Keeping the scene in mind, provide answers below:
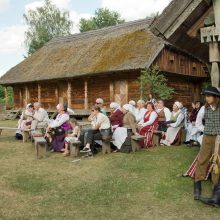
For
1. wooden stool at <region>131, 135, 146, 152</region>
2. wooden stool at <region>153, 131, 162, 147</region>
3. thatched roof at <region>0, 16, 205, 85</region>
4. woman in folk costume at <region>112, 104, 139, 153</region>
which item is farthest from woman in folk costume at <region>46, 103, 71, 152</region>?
thatched roof at <region>0, 16, 205, 85</region>

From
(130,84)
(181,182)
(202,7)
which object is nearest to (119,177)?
(181,182)

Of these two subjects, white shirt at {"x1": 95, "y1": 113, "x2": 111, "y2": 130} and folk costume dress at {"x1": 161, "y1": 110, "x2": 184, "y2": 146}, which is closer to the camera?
white shirt at {"x1": 95, "y1": 113, "x2": 111, "y2": 130}

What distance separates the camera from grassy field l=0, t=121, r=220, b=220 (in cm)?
539

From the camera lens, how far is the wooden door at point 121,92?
20.9m

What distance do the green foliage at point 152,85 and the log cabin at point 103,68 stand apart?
0.57 meters

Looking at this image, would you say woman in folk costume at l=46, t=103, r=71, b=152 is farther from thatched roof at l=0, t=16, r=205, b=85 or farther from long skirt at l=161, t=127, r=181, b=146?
thatched roof at l=0, t=16, r=205, b=85

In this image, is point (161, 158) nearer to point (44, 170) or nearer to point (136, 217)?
point (44, 170)

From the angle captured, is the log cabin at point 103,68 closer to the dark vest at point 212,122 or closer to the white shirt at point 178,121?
the white shirt at point 178,121

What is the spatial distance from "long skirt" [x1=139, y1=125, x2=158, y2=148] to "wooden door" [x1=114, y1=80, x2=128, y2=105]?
9962mm

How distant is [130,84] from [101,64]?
6.48 ft

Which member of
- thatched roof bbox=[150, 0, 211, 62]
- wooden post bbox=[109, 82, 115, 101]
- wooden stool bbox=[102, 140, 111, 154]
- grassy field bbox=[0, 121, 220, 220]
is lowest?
grassy field bbox=[0, 121, 220, 220]

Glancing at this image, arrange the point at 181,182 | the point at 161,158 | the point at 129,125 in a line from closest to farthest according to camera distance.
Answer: the point at 181,182 → the point at 161,158 → the point at 129,125

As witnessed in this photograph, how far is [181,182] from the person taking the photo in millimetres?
6719

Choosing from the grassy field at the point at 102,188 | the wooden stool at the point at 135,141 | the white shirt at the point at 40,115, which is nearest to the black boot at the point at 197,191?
the grassy field at the point at 102,188
